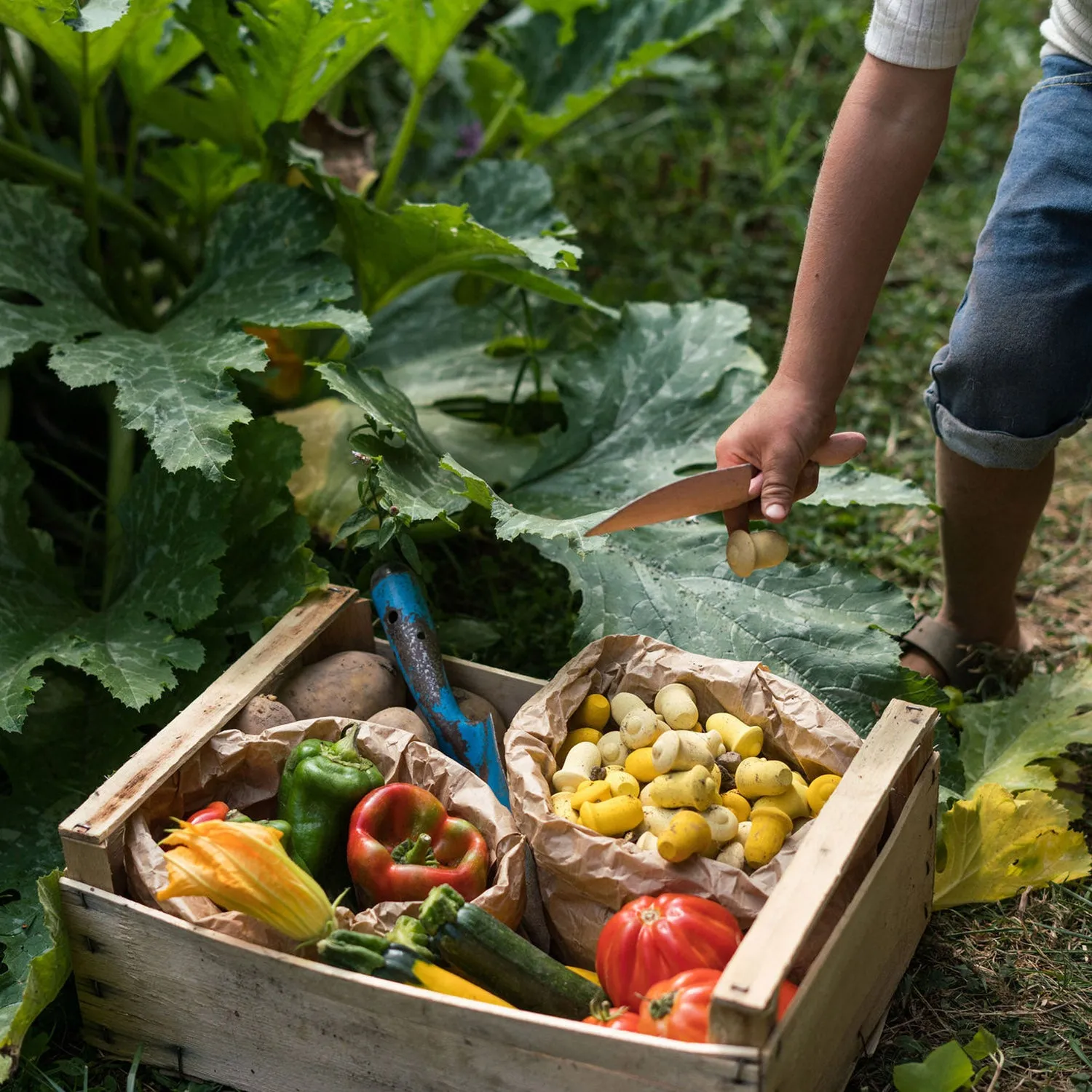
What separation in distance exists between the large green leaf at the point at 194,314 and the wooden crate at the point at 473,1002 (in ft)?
1.69

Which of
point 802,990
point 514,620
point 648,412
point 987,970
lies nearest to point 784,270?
point 648,412

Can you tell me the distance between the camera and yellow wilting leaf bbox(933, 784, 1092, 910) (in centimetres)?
213

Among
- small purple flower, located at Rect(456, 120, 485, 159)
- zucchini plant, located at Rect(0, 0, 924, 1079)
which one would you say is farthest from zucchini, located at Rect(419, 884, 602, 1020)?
small purple flower, located at Rect(456, 120, 485, 159)

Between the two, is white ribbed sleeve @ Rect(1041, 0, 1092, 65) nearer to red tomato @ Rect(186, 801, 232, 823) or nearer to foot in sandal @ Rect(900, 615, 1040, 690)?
foot in sandal @ Rect(900, 615, 1040, 690)

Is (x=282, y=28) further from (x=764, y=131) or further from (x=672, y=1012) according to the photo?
(x=764, y=131)

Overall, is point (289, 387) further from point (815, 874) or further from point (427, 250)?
point (815, 874)

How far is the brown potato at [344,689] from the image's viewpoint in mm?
2152

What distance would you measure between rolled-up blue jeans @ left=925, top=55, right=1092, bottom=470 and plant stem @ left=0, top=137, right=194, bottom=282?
5.99 ft

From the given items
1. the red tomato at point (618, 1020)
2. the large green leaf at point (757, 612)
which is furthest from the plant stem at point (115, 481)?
the red tomato at point (618, 1020)

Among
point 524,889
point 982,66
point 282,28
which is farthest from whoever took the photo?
point 982,66

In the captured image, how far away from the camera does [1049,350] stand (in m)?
2.11

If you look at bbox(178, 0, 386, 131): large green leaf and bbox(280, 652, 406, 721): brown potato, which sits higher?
bbox(178, 0, 386, 131): large green leaf

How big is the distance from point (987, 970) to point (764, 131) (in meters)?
3.36

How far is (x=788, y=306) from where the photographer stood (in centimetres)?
388
